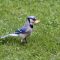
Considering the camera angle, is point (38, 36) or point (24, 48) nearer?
point (24, 48)

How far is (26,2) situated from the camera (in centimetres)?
853

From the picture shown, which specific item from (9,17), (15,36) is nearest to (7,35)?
(15,36)

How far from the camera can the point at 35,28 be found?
705cm

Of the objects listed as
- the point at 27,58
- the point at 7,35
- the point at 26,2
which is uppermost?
the point at 26,2

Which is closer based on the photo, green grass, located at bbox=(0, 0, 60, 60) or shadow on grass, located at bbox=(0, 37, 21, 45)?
green grass, located at bbox=(0, 0, 60, 60)

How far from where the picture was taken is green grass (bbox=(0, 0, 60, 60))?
602 cm

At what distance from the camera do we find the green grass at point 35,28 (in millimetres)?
6020

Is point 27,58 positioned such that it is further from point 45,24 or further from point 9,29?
point 45,24

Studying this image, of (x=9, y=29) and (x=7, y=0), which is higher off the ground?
(x=7, y=0)

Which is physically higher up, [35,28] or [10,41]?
[35,28]

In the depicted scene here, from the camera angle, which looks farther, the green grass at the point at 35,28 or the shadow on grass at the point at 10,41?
the shadow on grass at the point at 10,41

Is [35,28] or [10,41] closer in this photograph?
[10,41]

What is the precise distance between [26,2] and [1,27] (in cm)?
177

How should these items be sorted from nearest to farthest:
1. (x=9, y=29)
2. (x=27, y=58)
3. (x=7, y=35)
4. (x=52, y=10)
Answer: (x=27, y=58)
(x=7, y=35)
(x=9, y=29)
(x=52, y=10)
